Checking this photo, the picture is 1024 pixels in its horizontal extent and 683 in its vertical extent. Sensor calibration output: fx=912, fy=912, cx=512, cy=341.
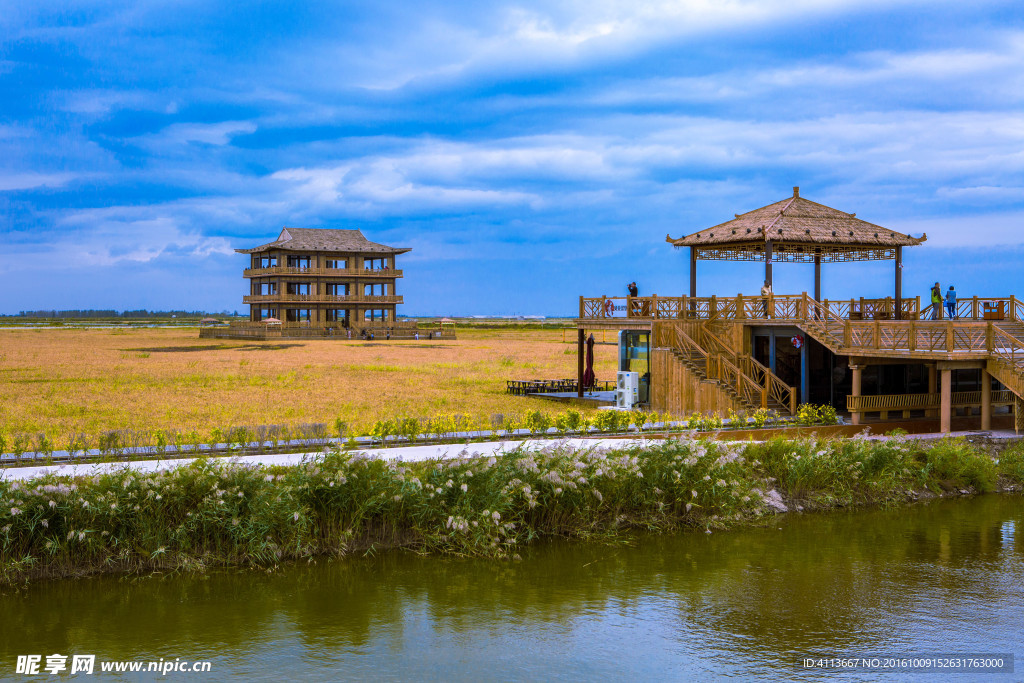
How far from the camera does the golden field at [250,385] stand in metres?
27.8

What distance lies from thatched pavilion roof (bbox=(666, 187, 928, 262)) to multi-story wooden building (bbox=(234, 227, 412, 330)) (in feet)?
202

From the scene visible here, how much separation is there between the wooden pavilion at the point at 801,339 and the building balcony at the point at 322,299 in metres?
62.1

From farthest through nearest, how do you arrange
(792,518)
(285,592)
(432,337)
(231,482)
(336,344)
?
(432,337) → (336,344) → (792,518) → (231,482) → (285,592)

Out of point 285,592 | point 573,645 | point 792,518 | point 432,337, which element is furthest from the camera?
point 432,337

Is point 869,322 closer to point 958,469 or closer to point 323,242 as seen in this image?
point 958,469

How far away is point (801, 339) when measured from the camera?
86.7 ft

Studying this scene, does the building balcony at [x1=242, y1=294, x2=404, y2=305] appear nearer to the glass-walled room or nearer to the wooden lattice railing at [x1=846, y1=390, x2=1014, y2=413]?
the glass-walled room

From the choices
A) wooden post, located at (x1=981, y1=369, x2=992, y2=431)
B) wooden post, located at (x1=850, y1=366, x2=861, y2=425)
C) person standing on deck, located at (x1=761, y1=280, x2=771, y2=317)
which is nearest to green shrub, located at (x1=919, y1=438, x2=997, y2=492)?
wooden post, located at (x1=981, y1=369, x2=992, y2=431)

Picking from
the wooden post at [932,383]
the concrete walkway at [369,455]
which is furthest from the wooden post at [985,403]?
the concrete walkway at [369,455]

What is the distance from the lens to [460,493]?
15461 mm

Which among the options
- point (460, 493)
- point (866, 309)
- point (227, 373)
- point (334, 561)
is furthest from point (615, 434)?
point (227, 373)

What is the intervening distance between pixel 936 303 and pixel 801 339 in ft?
18.3

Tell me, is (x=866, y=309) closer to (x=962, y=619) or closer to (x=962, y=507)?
(x=962, y=507)

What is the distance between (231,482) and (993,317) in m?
23.6
